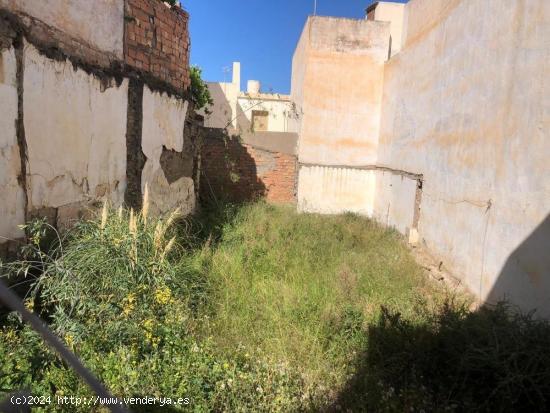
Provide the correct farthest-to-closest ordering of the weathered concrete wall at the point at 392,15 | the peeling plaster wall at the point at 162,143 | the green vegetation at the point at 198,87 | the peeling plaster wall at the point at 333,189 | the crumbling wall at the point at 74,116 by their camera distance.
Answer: the green vegetation at the point at 198,87 < the weathered concrete wall at the point at 392,15 < the peeling plaster wall at the point at 333,189 < the peeling plaster wall at the point at 162,143 < the crumbling wall at the point at 74,116

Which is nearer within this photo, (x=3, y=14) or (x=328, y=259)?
(x=3, y=14)

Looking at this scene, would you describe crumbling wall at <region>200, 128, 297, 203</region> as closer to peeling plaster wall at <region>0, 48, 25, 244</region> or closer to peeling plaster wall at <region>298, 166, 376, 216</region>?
peeling plaster wall at <region>298, 166, 376, 216</region>

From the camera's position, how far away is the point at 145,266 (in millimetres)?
3557

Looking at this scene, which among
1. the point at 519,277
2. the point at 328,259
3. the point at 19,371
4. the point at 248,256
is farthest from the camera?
the point at 328,259

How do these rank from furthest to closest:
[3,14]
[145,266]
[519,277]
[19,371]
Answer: [519,277] → [145,266] → [3,14] → [19,371]

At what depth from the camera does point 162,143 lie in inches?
223

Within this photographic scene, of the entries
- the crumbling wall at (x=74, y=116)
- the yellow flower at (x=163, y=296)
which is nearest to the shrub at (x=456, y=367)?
the yellow flower at (x=163, y=296)

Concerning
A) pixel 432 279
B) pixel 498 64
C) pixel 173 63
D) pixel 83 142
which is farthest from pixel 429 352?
pixel 173 63

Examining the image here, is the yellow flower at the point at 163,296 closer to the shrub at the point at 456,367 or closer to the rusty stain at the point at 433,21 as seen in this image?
the shrub at the point at 456,367

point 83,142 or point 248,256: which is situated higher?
point 83,142

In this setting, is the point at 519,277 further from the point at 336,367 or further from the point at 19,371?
the point at 19,371

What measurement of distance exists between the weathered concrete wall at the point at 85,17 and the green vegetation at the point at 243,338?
189 centimetres

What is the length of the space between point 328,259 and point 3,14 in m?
4.70

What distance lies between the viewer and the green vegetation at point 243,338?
2645 mm
